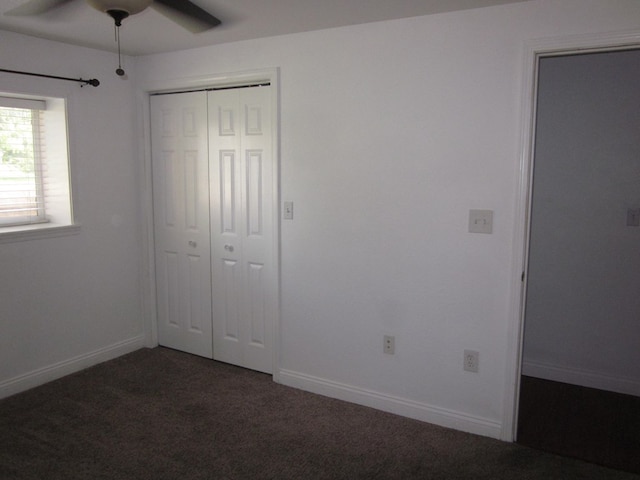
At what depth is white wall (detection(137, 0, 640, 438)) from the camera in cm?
252

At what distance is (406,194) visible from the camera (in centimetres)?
278

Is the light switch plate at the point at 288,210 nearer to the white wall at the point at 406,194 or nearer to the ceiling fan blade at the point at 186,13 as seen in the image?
the white wall at the point at 406,194

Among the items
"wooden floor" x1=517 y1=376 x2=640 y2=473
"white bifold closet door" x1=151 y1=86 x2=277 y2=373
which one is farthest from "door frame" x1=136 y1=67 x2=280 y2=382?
"wooden floor" x1=517 y1=376 x2=640 y2=473

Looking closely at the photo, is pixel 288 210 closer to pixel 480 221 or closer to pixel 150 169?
pixel 480 221

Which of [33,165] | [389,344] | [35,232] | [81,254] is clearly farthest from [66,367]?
[389,344]

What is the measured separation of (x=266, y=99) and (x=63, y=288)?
1893 millimetres

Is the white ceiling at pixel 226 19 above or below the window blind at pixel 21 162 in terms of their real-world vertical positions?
above

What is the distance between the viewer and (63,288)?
11.1ft

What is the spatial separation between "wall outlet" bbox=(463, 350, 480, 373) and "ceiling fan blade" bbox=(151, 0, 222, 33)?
2.12 m

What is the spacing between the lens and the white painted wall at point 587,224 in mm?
3141

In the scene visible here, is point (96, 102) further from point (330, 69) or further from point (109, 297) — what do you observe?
point (330, 69)

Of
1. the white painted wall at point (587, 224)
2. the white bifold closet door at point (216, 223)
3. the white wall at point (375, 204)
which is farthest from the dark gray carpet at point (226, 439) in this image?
the white painted wall at point (587, 224)

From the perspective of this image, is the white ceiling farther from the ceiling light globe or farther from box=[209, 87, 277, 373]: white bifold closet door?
the ceiling light globe

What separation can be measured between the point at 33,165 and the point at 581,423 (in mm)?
3843
